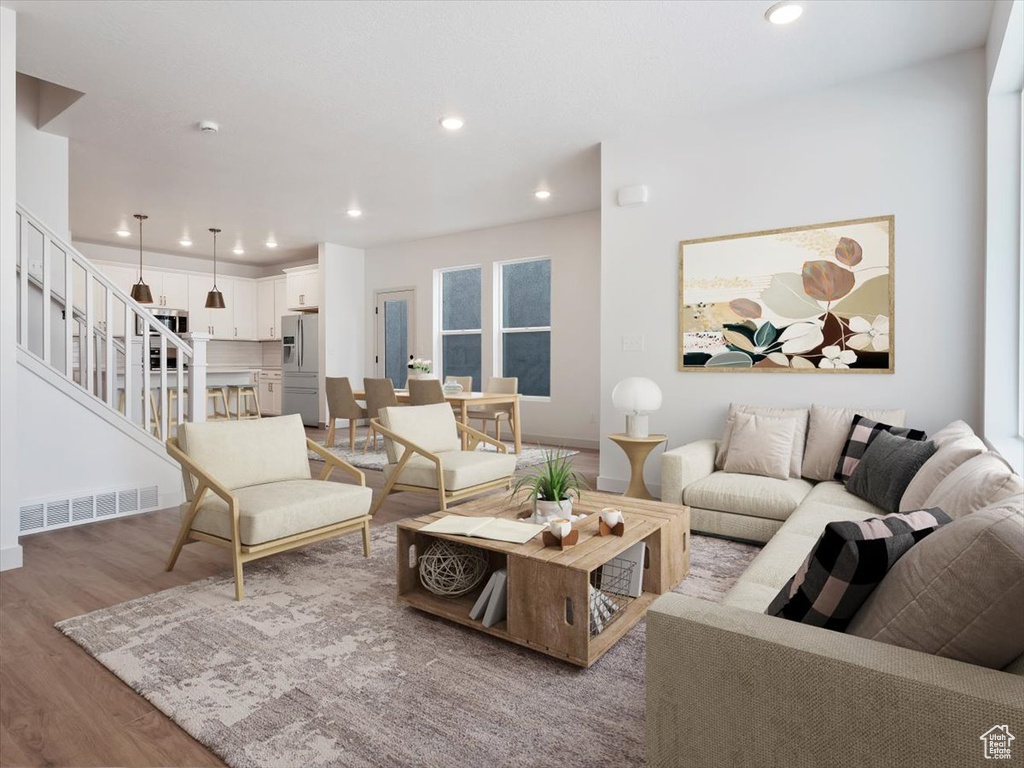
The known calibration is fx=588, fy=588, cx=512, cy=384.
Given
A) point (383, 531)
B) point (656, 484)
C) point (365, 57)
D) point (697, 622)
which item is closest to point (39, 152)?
point (365, 57)

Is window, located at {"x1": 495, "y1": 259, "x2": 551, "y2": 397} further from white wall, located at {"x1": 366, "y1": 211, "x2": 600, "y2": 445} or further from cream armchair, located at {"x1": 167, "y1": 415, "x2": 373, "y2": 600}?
cream armchair, located at {"x1": 167, "y1": 415, "x2": 373, "y2": 600}

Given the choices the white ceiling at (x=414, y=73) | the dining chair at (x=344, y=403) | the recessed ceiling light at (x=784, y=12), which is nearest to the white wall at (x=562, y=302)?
the white ceiling at (x=414, y=73)

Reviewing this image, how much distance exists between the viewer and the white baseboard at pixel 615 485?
4.50m

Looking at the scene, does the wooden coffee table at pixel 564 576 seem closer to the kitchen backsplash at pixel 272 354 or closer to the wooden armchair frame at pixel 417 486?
the wooden armchair frame at pixel 417 486

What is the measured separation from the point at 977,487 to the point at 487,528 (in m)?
1.60

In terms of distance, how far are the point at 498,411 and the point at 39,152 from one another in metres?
4.76

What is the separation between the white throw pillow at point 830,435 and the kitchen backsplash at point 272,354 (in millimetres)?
8887

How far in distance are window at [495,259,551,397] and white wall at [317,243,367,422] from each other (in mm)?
2609

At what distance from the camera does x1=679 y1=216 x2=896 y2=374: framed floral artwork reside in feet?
11.9

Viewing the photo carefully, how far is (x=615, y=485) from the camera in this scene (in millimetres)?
4645

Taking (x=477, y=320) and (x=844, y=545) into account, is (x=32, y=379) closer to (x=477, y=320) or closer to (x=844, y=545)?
(x=844, y=545)

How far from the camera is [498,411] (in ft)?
23.0

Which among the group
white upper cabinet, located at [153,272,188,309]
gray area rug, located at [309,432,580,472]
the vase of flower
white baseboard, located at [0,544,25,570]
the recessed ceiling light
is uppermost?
the recessed ceiling light

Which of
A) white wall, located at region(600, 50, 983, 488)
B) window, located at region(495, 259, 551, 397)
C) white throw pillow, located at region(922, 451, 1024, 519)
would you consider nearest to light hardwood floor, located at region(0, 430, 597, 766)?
white throw pillow, located at region(922, 451, 1024, 519)
